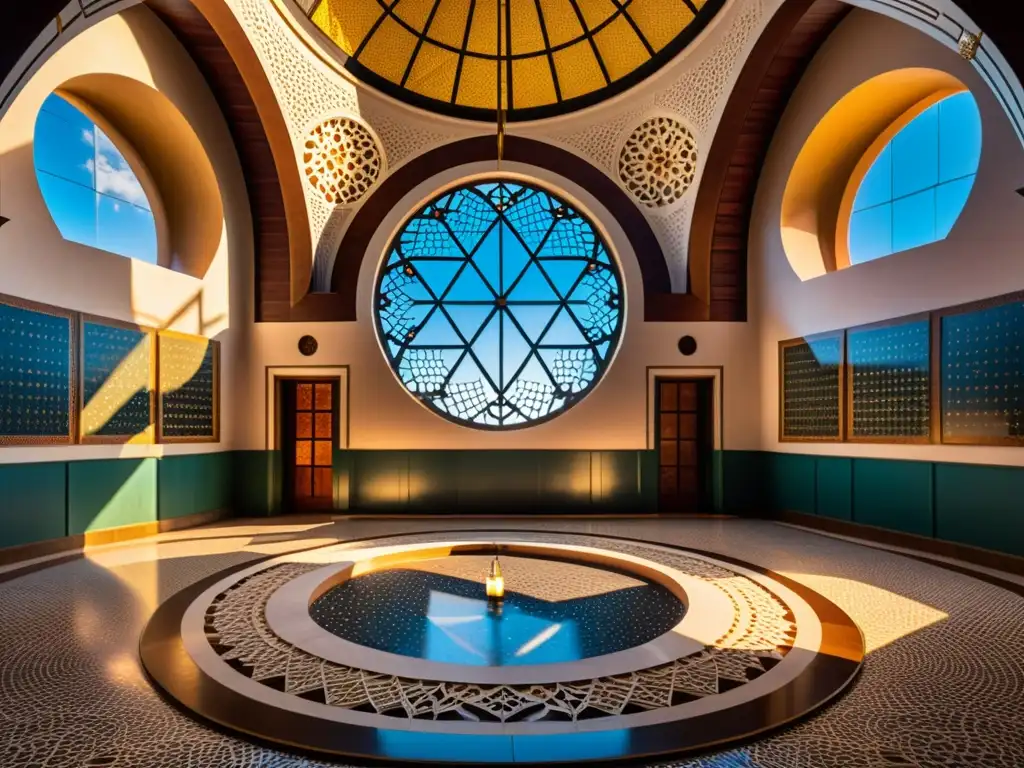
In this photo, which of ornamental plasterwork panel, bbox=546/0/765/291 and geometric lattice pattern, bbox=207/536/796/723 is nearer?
geometric lattice pattern, bbox=207/536/796/723

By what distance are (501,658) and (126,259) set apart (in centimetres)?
545

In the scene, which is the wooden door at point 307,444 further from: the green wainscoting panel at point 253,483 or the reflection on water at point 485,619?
the reflection on water at point 485,619

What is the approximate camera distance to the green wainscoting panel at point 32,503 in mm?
4793

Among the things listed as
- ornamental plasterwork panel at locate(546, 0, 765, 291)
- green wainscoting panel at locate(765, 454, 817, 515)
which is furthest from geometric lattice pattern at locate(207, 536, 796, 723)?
ornamental plasterwork panel at locate(546, 0, 765, 291)

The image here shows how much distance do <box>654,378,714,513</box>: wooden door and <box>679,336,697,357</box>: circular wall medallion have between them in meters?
0.42

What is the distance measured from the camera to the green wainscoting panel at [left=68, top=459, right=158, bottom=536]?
5.42 metres

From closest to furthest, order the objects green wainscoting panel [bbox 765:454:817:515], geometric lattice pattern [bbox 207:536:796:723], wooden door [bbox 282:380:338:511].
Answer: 1. geometric lattice pattern [bbox 207:536:796:723]
2. green wainscoting panel [bbox 765:454:817:515]
3. wooden door [bbox 282:380:338:511]

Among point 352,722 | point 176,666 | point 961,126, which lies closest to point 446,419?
point 176,666

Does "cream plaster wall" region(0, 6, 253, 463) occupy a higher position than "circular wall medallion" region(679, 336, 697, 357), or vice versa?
"cream plaster wall" region(0, 6, 253, 463)

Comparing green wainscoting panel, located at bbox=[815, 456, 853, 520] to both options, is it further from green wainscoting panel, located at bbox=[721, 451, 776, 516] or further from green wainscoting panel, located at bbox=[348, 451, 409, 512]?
green wainscoting panel, located at bbox=[348, 451, 409, 512]

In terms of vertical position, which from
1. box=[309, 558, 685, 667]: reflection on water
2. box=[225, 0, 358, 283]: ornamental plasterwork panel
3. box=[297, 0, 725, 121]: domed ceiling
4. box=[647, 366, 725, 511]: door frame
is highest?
box=[297, 0, 725, 121]: domed ceiling

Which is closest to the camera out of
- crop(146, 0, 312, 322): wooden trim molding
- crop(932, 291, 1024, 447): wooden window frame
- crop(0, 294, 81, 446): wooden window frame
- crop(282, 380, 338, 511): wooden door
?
crop(932, 291, 1024, 447): wooden window frame

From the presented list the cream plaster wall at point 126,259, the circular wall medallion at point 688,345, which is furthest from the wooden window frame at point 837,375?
the cream plaster wall at point 126,259

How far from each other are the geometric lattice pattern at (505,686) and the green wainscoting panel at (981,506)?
2656 millimetres
